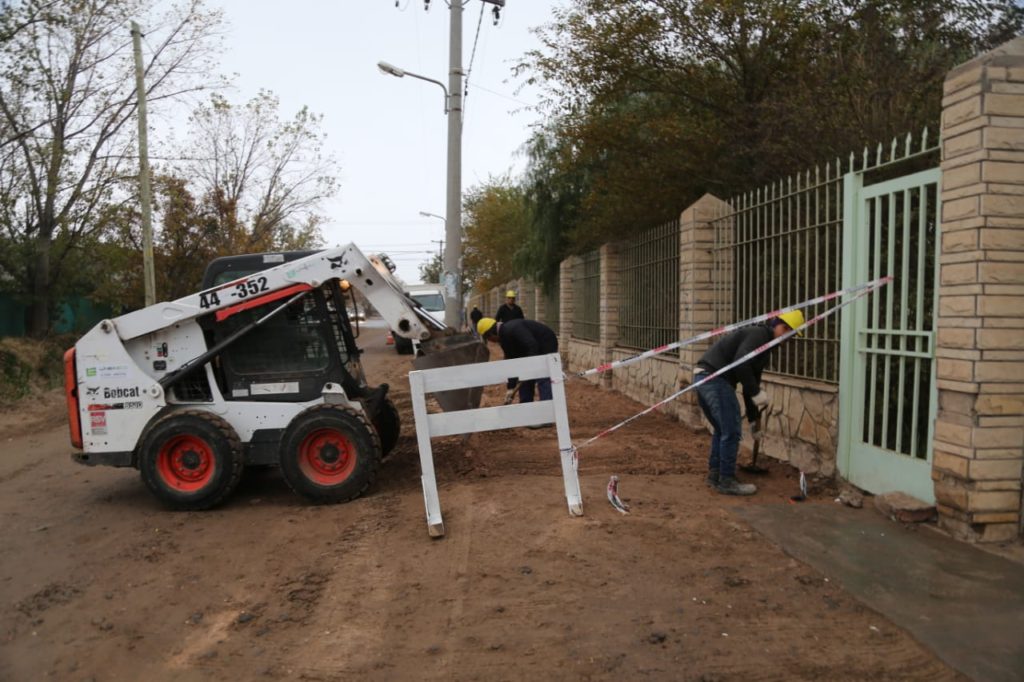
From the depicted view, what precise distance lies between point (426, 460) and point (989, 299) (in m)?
3.73

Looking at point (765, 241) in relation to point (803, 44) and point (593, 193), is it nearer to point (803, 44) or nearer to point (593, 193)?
point (803, 44)

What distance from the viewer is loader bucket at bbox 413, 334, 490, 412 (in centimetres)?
729

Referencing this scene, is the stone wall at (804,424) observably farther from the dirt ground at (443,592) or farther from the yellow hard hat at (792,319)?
the yellow hard hat at (792,319)

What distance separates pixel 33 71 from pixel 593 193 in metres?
12.2

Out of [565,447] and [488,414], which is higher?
[488,414]

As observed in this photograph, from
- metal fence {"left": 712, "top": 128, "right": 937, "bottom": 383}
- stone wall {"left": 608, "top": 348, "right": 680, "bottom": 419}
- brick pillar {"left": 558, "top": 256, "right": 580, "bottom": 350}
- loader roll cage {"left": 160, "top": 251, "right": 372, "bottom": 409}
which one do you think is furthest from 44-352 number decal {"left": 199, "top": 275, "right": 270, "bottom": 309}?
brick pillar {"left": 558, "top": 256, "right": 580, "bottom": 350}

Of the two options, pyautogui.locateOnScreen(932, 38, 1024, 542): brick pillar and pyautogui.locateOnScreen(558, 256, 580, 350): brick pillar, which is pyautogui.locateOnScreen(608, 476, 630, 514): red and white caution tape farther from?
pyautogui.locateOnScreen(558, 256, 580, 350): brick pillar

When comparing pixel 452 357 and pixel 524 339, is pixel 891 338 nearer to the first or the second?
pixel 452 357

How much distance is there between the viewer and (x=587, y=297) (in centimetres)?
1609

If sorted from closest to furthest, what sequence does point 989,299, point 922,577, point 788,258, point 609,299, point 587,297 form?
point 922,577, point 989,299, point 788,258, point 609,299, point 587,297

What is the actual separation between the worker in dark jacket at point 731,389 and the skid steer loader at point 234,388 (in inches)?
98.7

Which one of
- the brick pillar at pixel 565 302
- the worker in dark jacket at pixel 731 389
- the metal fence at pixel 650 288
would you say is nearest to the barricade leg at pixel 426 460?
the worker in dark jacket at pixel 731 389

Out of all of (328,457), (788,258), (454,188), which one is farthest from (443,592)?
(454,188)

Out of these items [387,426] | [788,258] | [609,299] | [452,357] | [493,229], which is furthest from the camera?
[493,229]
